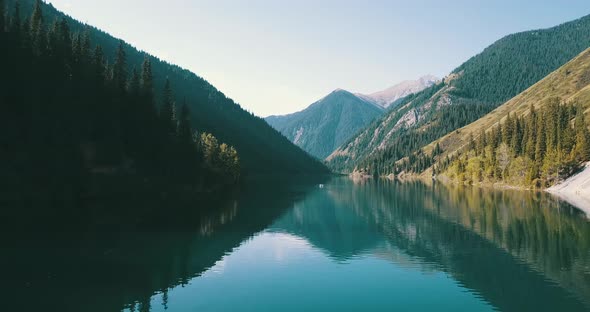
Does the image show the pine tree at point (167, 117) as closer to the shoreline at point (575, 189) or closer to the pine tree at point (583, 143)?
the shoreline at point (575, 189)

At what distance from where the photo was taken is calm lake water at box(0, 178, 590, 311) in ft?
110

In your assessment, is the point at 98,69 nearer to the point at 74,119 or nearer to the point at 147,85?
the point at 147,85

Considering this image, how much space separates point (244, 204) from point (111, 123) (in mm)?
37322

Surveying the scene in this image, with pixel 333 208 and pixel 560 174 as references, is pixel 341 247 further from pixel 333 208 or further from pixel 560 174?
pixel 560 174

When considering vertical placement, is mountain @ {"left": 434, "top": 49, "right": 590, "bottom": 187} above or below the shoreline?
above

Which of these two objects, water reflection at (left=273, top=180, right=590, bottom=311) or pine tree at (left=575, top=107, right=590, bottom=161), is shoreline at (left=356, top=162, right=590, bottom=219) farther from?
water reflection at (left=273, top=180, right=590, bottom=311)

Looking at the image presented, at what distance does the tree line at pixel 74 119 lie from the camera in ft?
249

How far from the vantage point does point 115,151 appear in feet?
313

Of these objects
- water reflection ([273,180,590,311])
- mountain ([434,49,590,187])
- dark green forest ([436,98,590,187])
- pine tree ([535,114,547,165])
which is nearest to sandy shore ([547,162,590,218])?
dark green forest ([436,98,590,187])

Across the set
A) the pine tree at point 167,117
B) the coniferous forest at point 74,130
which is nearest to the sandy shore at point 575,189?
the coniferous forest at point 74,130

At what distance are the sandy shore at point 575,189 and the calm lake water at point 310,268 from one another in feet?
150

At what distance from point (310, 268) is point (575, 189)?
117922 mm

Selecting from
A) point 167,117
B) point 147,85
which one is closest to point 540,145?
point 167,117

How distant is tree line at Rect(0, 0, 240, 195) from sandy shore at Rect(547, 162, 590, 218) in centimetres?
10563
